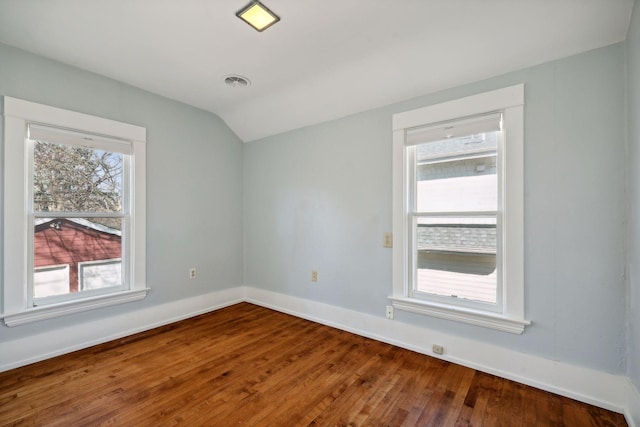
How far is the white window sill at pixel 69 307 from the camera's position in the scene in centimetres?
224

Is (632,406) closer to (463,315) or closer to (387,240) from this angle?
(463,315)

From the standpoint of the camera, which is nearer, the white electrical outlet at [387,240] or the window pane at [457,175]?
the window pane at [457,175]

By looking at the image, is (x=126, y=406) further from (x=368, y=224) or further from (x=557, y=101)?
(x=557, y=101)

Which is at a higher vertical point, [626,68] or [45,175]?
[626,68]

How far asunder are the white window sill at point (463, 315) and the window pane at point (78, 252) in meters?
2.79

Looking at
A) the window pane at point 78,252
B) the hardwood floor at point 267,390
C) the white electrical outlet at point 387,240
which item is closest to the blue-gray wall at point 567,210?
the white electrical outlet at point 387,240

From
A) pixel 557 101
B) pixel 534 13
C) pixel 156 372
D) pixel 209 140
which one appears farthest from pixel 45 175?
pixel 557 101

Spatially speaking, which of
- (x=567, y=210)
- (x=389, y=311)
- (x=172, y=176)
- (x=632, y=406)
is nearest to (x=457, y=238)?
(x=567, y=210)

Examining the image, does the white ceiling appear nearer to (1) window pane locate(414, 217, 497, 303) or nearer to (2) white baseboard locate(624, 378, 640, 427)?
(1) window pane locate(414, 217, 497, 303)

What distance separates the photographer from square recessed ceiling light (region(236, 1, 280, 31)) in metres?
1.79

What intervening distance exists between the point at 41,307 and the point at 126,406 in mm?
1289

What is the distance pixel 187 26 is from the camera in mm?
1998

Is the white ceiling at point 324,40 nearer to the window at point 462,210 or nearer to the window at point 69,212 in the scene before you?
the window at point 462,210

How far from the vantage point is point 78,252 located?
2.62 m
